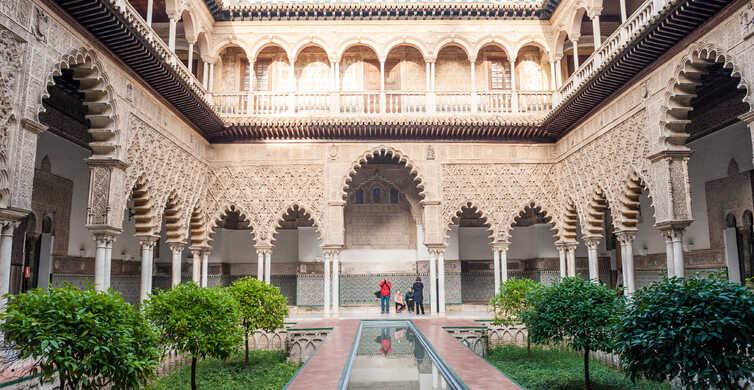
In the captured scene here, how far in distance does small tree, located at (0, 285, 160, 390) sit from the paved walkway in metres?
1.61

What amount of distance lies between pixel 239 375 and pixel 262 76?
375 inches

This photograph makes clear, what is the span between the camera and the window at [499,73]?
1550 cm

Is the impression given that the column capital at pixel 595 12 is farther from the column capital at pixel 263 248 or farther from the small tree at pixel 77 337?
the small tree at pixel 77 337

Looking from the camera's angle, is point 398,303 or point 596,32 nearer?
point 596,32

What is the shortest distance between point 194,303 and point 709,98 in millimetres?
10357

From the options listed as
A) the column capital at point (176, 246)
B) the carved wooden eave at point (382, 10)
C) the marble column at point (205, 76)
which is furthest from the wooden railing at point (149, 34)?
the column capital at point (176, 246)

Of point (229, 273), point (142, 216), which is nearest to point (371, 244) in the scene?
point (229, 273)

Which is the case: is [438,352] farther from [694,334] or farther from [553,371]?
[694,334]

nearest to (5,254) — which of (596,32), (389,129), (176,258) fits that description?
(176,258)

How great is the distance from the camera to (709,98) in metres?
10.7

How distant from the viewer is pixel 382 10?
47.2 ft

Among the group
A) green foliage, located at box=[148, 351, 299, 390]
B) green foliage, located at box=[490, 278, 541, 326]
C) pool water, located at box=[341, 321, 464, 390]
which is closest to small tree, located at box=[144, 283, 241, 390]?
green foliage, located at box=[148, 351, 299, 390]

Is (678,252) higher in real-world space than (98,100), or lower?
lower

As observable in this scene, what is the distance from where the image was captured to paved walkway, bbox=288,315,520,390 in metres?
5.33
